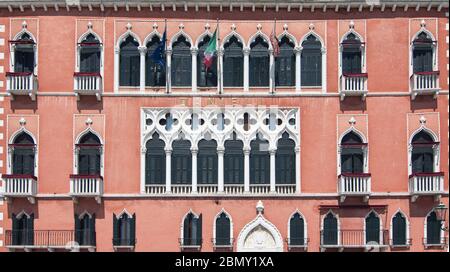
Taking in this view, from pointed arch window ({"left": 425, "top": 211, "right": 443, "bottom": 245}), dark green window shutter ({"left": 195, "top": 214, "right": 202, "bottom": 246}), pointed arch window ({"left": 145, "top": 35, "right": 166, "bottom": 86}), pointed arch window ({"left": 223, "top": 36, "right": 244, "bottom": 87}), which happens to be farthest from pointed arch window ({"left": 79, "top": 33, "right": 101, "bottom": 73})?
pointed arch window ({"left": 425, "top": 211, "right": 443, "bottom": 245})

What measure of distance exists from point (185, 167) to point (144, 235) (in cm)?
292

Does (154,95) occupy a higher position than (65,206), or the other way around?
(154,95)

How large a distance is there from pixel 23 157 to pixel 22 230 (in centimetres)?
273

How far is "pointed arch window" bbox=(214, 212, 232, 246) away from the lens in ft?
123

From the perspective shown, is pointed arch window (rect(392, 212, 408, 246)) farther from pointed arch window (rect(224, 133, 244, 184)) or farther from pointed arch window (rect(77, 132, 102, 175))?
pointed arch window (rect(77, 132, 102, 175))

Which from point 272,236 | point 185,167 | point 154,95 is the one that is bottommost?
point 272,236

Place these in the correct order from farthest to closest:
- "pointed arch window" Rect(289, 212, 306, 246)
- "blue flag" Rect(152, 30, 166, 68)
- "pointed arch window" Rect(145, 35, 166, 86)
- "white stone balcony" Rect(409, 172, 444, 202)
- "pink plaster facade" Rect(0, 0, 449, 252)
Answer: "pointed arch window" Rect(145, 35, 166, 86), "blue flag" Rect(152, 30, 166, 68), "pink plaster facade" Rect(0, 0, 449, 252), "pointed arch window" Rect(289, 212, 306, 246), "white stone balcony" Rect(409, 172, 444, 202)

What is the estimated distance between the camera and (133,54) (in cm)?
3862

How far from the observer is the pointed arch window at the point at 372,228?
123ft

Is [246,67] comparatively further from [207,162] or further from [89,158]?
[89,158]

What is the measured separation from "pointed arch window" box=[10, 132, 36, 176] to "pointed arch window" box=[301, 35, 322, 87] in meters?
10.4

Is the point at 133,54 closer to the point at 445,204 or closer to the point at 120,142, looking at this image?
the point at 120,142

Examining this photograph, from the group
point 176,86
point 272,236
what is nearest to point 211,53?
point 176,86

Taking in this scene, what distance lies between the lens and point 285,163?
38.1 meters
